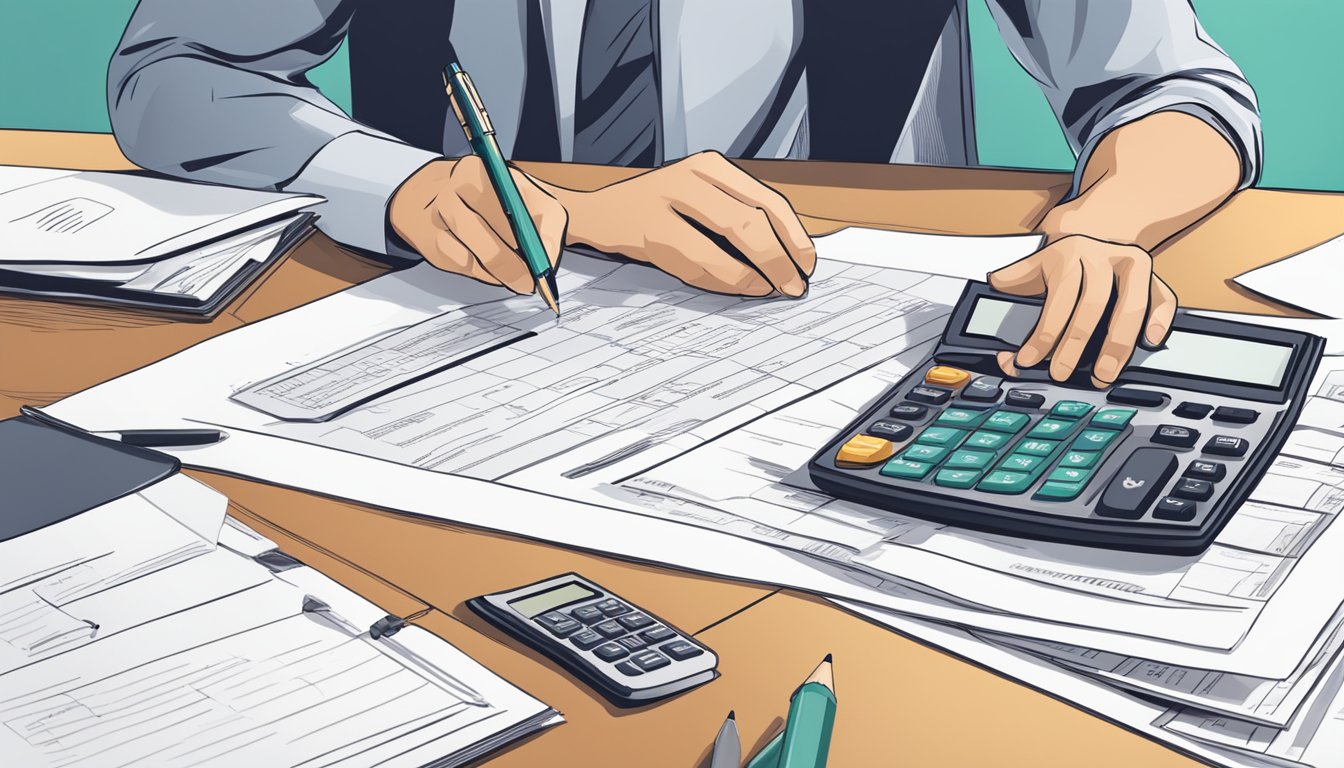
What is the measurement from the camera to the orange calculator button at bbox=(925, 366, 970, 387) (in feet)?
1.81

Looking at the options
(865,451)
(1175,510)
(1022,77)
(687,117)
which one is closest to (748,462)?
(865,451)

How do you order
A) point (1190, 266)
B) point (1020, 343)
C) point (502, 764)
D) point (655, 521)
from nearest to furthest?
point (502, 764)
point (655, 521)
point (1020, 343)
point (1190, 266)

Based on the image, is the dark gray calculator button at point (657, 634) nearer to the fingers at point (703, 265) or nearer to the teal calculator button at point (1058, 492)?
the teal calculator button at point (1058, 492)

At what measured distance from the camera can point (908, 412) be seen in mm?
522

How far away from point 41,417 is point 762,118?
776mm

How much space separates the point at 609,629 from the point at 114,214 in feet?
1.84

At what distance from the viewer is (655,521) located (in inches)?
18.8

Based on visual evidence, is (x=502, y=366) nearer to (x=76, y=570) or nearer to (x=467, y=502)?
(x=467, y=502)

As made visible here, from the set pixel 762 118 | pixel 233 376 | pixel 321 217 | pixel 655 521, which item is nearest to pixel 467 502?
pixel 655 521

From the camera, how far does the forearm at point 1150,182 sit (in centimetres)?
79

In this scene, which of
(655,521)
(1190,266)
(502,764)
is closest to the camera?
(502,764)

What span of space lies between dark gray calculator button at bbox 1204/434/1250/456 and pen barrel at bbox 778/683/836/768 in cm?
21

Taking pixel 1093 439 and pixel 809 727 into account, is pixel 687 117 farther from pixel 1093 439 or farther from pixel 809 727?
pixel 809 727

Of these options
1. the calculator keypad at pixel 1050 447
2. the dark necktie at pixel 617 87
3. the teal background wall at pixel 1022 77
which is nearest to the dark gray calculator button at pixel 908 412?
the calculator keypad at pixel 1050 447
